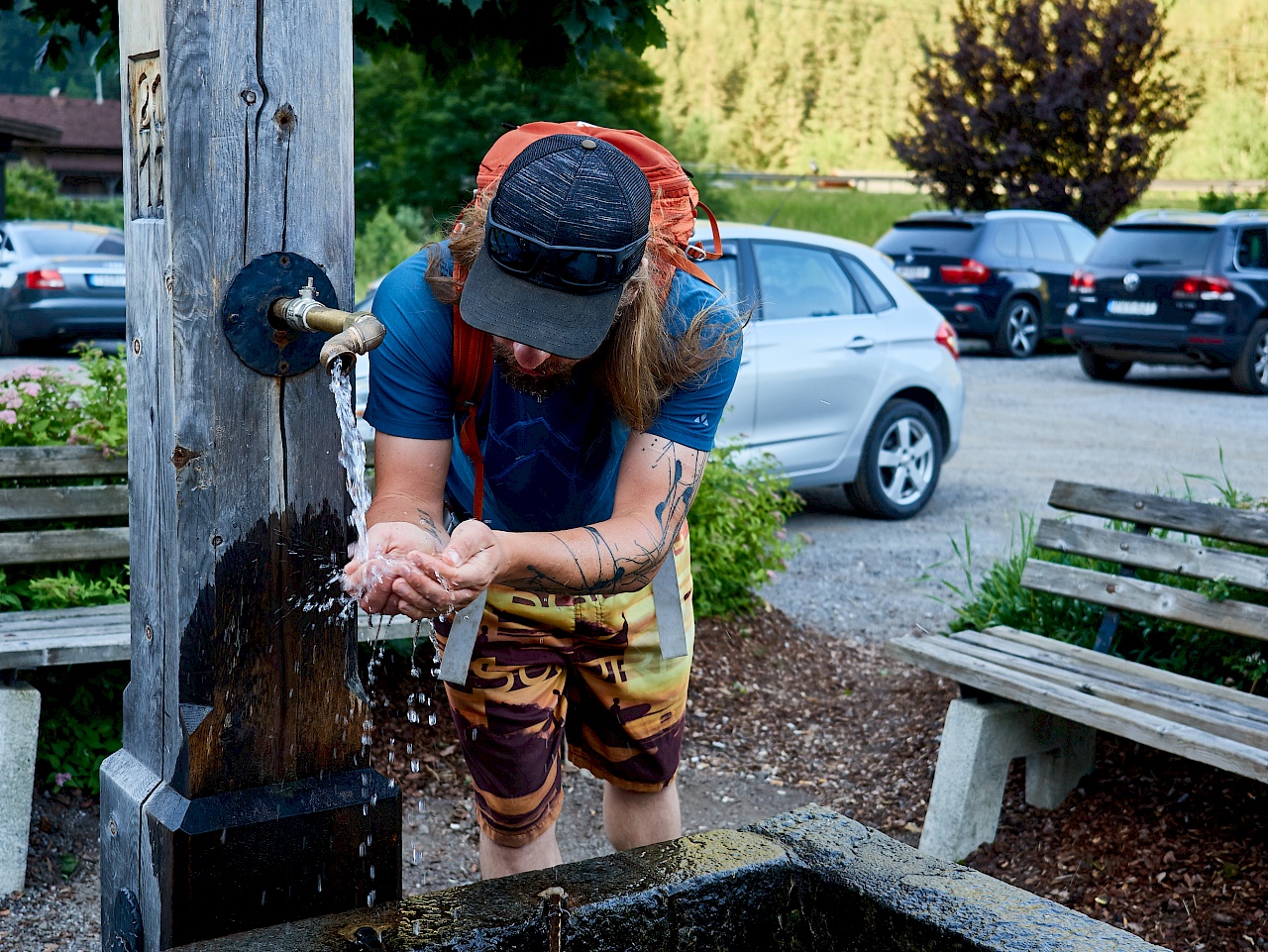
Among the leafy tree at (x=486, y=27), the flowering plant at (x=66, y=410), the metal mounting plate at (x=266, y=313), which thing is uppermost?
the leafy tree at (x=486, y=27)

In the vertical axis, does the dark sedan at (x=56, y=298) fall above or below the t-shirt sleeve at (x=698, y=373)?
below

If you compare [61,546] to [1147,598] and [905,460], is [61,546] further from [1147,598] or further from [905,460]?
[905,460]

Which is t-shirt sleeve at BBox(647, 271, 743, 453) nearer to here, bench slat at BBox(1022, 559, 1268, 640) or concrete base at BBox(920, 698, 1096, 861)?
concrete base at BBox(920, 698, 1096, 861)

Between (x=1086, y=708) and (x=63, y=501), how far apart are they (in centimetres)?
311

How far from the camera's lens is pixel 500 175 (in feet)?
7.58

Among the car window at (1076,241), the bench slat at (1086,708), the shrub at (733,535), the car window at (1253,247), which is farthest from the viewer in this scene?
the car window at (1076,241)

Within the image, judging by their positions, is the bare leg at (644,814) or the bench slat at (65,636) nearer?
the bare leg at (644,814)

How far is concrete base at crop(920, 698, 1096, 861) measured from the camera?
156 inches

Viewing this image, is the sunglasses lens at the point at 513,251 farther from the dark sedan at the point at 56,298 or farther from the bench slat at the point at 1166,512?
the dark sedan at the point at 56,298

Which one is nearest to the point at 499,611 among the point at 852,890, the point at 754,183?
the point at 852,890

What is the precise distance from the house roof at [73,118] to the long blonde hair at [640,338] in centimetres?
5045

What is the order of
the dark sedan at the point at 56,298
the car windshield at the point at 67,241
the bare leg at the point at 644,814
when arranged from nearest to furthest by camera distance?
the bare leg at the point at 644,814
the dark sedan at the point at 56,298
the car windshield at the point at 67,241

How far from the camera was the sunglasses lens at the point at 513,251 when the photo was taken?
2119 millimetres

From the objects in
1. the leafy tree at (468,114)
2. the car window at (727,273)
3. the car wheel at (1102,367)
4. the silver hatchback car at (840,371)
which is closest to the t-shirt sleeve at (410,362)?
the silver hatchback car at (840,371)
